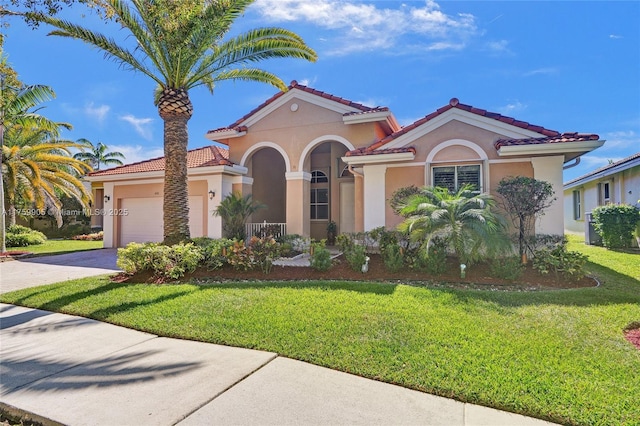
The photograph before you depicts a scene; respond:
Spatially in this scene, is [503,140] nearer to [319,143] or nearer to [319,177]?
[319,143]

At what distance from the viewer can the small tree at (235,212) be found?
14.4m

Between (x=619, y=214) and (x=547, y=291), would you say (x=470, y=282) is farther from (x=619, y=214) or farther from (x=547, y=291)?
(x=619, y=214)

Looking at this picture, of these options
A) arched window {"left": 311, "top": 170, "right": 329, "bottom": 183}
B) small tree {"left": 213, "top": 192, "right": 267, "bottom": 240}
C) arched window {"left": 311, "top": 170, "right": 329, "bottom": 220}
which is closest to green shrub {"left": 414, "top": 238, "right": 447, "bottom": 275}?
small tree {"left": 213, "top": 192, "right": 267, "bottom": 240}

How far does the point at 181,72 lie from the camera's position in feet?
34.4

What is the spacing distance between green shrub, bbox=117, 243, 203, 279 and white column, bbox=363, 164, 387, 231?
5.85 m

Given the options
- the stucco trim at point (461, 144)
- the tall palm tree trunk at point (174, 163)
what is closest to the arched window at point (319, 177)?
the stucco trim at point (461, 144)

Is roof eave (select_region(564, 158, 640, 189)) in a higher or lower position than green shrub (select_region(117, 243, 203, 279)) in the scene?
higher

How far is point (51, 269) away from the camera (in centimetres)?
1202

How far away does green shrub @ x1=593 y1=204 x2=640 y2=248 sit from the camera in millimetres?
14398

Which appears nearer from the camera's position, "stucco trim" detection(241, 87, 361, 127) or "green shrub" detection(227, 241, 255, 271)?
"green shrub" detection(227, 241, 255, 271)

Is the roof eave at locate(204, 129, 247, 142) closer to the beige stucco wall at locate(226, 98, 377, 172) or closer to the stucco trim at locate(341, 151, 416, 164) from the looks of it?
the beige stucco wall at locate(226, 98, 377, 172)

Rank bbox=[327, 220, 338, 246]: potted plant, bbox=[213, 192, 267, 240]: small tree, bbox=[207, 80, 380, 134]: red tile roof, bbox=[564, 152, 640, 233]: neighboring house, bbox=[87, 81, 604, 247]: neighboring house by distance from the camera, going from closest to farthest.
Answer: bbox=[87, 81, 604, 247]: neighboring house < bbox=[207, 80, 380, 134]: red tile roof < bbox=[213, 192, 267, 240]: small tree < bbox=[327, 220, 338, 246]: potted plant < bbox=[564, 152, 640, 233]: neighboring house

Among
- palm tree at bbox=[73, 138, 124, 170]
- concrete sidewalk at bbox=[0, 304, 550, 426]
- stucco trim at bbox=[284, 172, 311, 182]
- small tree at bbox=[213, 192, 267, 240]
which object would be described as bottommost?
concrete sidewalk at bbox=[0, 304, 550, 426]

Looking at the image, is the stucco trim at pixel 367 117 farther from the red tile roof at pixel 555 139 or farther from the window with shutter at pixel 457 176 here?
the red tile roof at pixel 555 139
